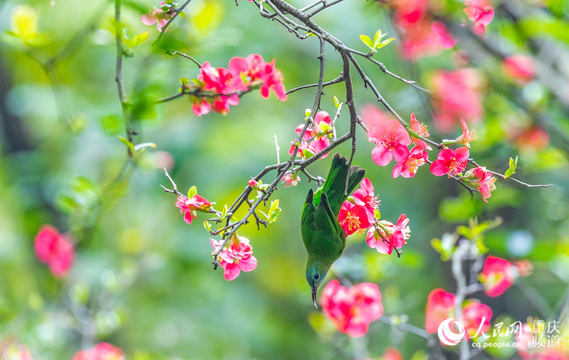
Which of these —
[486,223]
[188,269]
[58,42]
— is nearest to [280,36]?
[58,42]

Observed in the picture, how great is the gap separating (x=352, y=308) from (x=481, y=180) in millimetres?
978

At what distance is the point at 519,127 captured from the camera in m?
2.35

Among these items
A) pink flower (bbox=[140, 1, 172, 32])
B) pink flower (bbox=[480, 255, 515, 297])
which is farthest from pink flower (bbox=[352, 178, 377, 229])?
pink flower (bbox=[480, 255, 515, 297])

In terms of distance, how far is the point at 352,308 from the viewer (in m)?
1.92

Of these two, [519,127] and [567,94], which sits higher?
[567,94]

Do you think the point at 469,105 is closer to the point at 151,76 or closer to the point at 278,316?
the point at 151,76

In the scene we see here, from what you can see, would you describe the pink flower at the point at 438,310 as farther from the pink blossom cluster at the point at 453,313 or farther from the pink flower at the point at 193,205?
the pink flower at the point at 193,205

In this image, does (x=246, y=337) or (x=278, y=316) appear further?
(x=278, y=316)

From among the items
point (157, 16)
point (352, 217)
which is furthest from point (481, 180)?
point (157, 16)

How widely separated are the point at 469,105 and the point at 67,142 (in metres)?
2.67

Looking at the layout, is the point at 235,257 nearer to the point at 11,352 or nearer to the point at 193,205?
the point at 193,205

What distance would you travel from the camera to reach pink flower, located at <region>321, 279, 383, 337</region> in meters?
1.92

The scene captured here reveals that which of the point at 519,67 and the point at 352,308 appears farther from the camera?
the point at 519,67

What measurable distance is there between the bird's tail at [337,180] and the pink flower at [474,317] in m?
0.76
